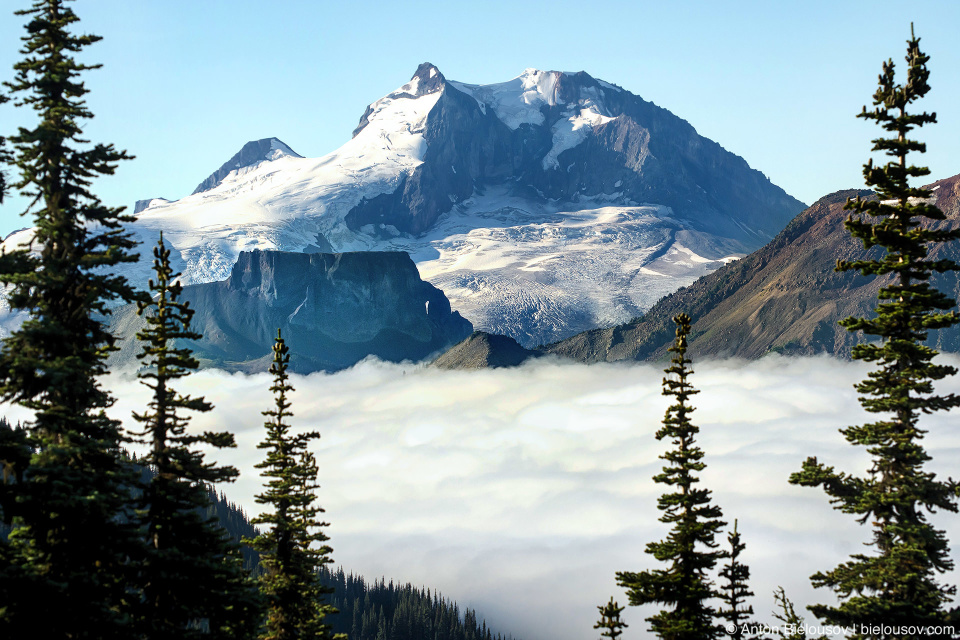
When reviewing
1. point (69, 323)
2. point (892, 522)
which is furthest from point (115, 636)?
point (892, 522)

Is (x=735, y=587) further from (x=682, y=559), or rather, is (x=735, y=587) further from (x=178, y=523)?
(x=178, y=523)

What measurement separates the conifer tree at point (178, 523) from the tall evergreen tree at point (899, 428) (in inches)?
936

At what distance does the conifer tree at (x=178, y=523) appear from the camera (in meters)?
34.8

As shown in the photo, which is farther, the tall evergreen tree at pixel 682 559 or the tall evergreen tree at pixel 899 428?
the tall evergreen tree at pixel 682 559

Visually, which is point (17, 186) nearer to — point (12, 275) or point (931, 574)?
point (12, 275)

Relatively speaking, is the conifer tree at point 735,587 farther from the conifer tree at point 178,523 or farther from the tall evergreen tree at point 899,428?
the conifer tree at point 178,523

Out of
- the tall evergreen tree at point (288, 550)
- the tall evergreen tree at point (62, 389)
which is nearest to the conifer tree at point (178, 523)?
the tall evergreen tree at point (62, 389)

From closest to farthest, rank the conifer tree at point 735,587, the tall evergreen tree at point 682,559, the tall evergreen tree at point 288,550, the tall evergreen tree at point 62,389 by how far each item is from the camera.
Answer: the tall evergreen tree at point 62,389, the tall evergreen tree at point 682,559, the conifer tree at point 735,587, the tall evergreen tree at point 288,550

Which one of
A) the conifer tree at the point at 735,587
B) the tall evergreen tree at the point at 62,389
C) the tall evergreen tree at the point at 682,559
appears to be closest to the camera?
the tall evergreen tree at the point at 62,389

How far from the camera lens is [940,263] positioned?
37.7 meters

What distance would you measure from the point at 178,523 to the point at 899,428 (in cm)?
2897

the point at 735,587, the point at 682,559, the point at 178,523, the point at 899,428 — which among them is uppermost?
the point at 899,428

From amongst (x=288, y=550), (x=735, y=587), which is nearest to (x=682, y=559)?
(x=735, y=587)

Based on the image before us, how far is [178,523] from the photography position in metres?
35.5
